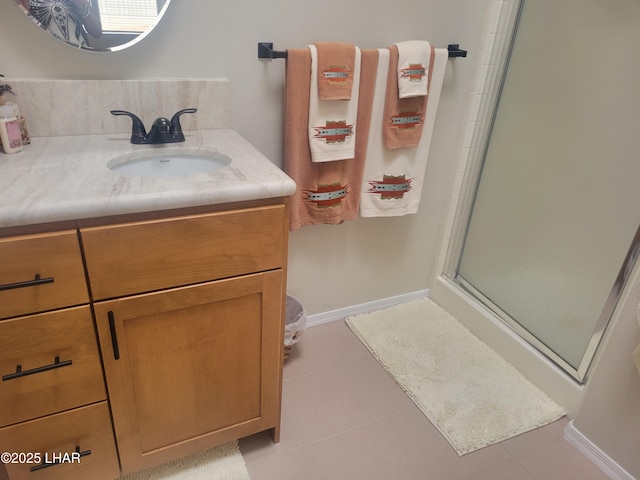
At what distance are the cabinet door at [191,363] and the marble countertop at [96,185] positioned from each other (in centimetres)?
22

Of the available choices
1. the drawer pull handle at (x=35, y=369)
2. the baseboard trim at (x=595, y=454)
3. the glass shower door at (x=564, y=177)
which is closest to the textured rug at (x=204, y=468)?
the drawer pull handle at (x=35, y=369)

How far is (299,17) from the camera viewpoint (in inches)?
56.4

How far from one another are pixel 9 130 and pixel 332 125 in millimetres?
892

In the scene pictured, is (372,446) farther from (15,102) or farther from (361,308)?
(15,102)

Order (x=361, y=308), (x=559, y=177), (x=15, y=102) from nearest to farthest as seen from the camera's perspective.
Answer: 1. (x=15, y=102)
2. (x=559, y=177)
3. (x=361, y=308)

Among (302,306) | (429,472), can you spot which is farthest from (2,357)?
(429,472)

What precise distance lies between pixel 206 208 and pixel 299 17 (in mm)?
788

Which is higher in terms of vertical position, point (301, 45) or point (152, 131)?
point (301, 45)

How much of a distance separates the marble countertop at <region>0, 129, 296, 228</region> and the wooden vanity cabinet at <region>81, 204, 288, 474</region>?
0.16 feet

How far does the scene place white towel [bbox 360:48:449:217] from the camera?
5.28ft

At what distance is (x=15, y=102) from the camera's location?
47.6 inches

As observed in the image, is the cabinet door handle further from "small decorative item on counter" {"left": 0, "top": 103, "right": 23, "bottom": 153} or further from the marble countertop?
"small decorative item on counter" {"left": 0, "top": 103, "right": 23, "bottom": 153}

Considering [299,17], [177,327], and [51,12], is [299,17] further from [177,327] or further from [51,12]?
[177,327]

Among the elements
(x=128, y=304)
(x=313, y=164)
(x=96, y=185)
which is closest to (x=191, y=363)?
(x=128, y=304)
